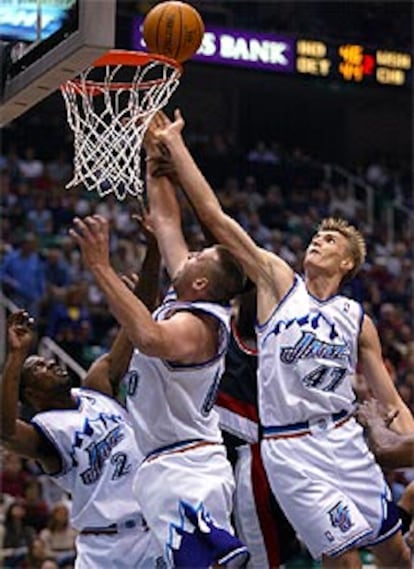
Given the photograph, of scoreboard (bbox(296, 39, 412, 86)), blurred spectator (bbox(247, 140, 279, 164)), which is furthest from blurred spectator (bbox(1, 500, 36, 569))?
blurred spectator (bbox(247, 140, 279, 164))

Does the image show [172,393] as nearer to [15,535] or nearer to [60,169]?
[15,535]

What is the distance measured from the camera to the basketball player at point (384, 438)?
220 inches

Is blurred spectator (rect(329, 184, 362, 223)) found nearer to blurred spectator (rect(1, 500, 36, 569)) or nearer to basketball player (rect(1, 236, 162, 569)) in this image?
blurred spectator (rect(1, 500, 36, 569))

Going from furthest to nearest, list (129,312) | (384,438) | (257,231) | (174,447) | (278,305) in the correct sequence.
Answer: (257,231) < (278,305) < (384,438) < (174,447) < (129,312)

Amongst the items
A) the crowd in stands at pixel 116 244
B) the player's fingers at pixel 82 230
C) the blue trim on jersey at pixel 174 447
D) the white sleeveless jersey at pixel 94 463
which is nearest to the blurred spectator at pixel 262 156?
the crowd in stands at pixel 116 244

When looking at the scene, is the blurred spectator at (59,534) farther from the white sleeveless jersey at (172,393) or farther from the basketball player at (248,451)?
the white sleeveless jersey at (172,393)

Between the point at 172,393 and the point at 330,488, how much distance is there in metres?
0.83

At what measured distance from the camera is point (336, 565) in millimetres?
5574

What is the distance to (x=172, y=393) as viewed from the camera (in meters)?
5.14

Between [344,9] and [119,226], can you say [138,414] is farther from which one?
[344,9]

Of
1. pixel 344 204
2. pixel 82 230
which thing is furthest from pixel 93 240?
pixel 344 204

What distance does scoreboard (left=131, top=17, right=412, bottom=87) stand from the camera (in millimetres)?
14806

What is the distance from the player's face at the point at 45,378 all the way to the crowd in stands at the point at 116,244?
2.76 m

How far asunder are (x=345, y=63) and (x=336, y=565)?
1061 centimetres
